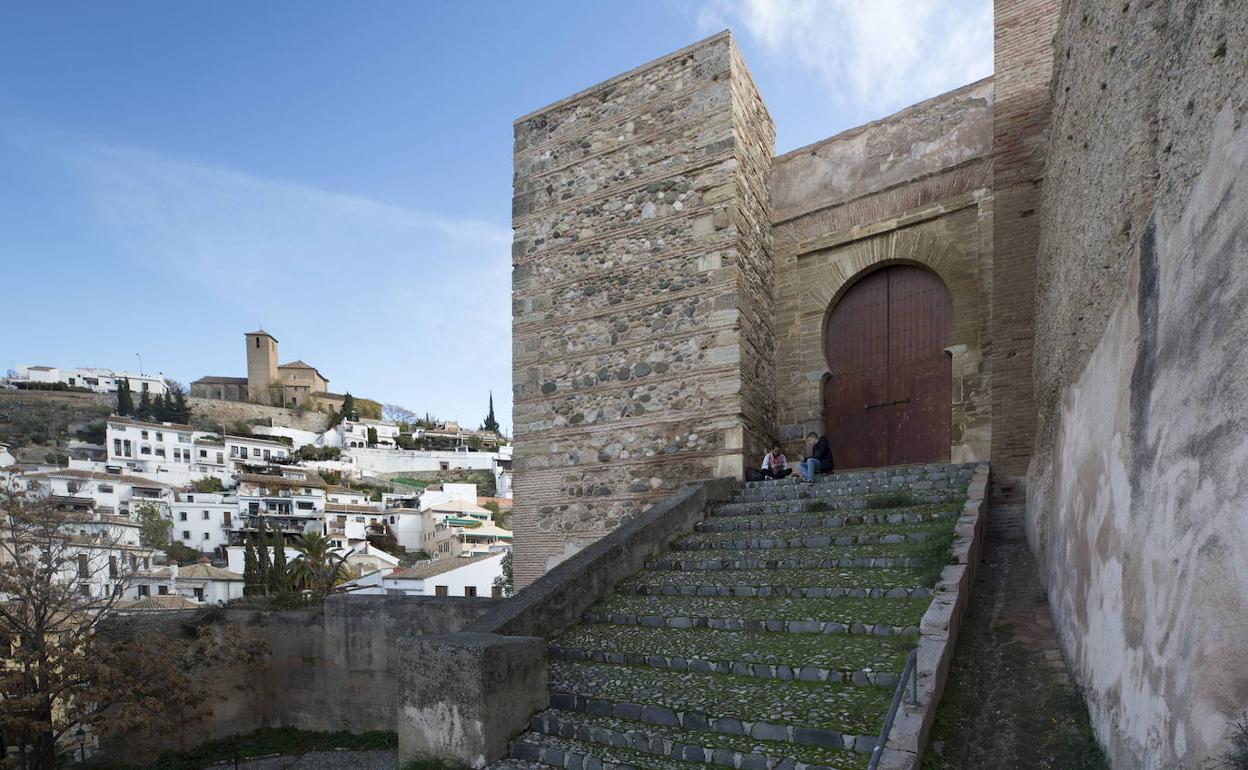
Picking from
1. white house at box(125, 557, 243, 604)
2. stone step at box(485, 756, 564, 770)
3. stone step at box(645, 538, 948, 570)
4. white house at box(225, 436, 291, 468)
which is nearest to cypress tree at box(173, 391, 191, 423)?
white house at box(225, 436, 291, 468)

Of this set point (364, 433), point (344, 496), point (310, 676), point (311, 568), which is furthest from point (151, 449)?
point (310, 676)

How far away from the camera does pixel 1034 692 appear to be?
3.82m

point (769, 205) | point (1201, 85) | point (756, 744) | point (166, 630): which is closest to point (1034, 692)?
point (756, 744)

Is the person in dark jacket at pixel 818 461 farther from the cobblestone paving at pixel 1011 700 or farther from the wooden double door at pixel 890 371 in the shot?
the cobblestone paving at pixel 1011 700

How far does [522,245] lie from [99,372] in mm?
98890

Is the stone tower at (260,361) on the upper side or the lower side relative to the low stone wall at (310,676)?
upper

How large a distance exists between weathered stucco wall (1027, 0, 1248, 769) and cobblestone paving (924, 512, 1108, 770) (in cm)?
17

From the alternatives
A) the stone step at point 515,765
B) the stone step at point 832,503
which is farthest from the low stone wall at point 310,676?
the stone step at point 515,765

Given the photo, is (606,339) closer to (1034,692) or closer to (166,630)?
(1034,692)

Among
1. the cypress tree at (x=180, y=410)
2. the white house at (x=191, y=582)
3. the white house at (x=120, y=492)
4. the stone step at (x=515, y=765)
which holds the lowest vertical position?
the white house at (x=191, y=582)

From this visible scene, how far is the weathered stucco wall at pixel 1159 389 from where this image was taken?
2010mm

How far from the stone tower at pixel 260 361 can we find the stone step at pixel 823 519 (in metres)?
89.8

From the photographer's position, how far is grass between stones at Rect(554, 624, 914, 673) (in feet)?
13.1

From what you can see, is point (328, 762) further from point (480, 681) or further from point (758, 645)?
point (758, 645)
